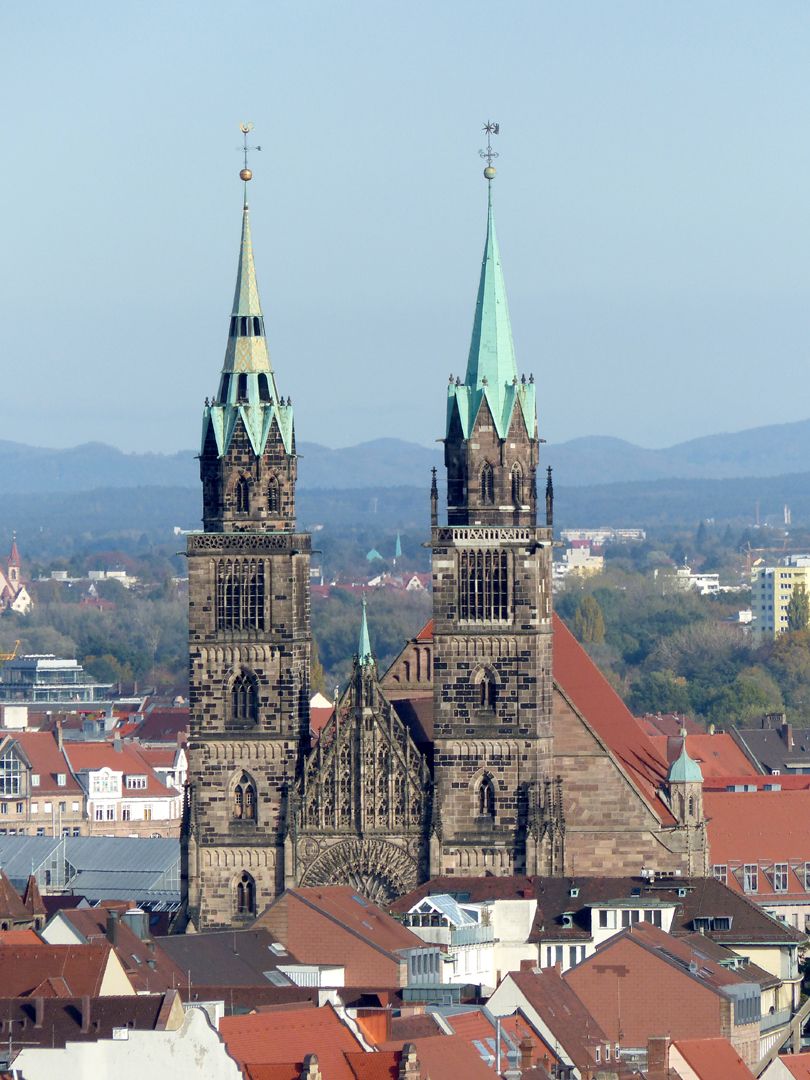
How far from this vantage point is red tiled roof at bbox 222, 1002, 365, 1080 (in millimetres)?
75125

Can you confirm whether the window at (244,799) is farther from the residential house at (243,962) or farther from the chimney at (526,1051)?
the chimney at (526,1051)

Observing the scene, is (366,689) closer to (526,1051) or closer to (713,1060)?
(713,1060)

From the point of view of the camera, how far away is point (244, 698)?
356ft

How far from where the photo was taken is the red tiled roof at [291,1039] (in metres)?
75.1

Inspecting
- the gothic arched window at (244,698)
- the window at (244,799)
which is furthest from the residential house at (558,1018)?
the gothic arched window at (244,698)

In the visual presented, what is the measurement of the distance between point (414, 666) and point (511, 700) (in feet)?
35.9

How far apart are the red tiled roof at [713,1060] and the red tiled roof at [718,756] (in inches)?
2649

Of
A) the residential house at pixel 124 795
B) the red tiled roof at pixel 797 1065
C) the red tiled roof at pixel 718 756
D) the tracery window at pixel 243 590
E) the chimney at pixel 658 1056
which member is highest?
the tracery window at pixel 243 590

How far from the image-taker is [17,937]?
315 feet

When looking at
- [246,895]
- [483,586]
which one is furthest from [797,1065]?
[246,895]

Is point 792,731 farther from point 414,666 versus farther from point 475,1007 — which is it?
point 475,1007

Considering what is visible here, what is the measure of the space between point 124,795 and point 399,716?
63048 millimetres

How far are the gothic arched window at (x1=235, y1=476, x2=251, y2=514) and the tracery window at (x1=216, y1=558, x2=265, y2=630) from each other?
3.99 feet

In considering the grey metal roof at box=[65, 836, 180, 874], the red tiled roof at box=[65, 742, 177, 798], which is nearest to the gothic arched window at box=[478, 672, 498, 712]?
the grey metal roof at box=[65, 836, 180, 874]
